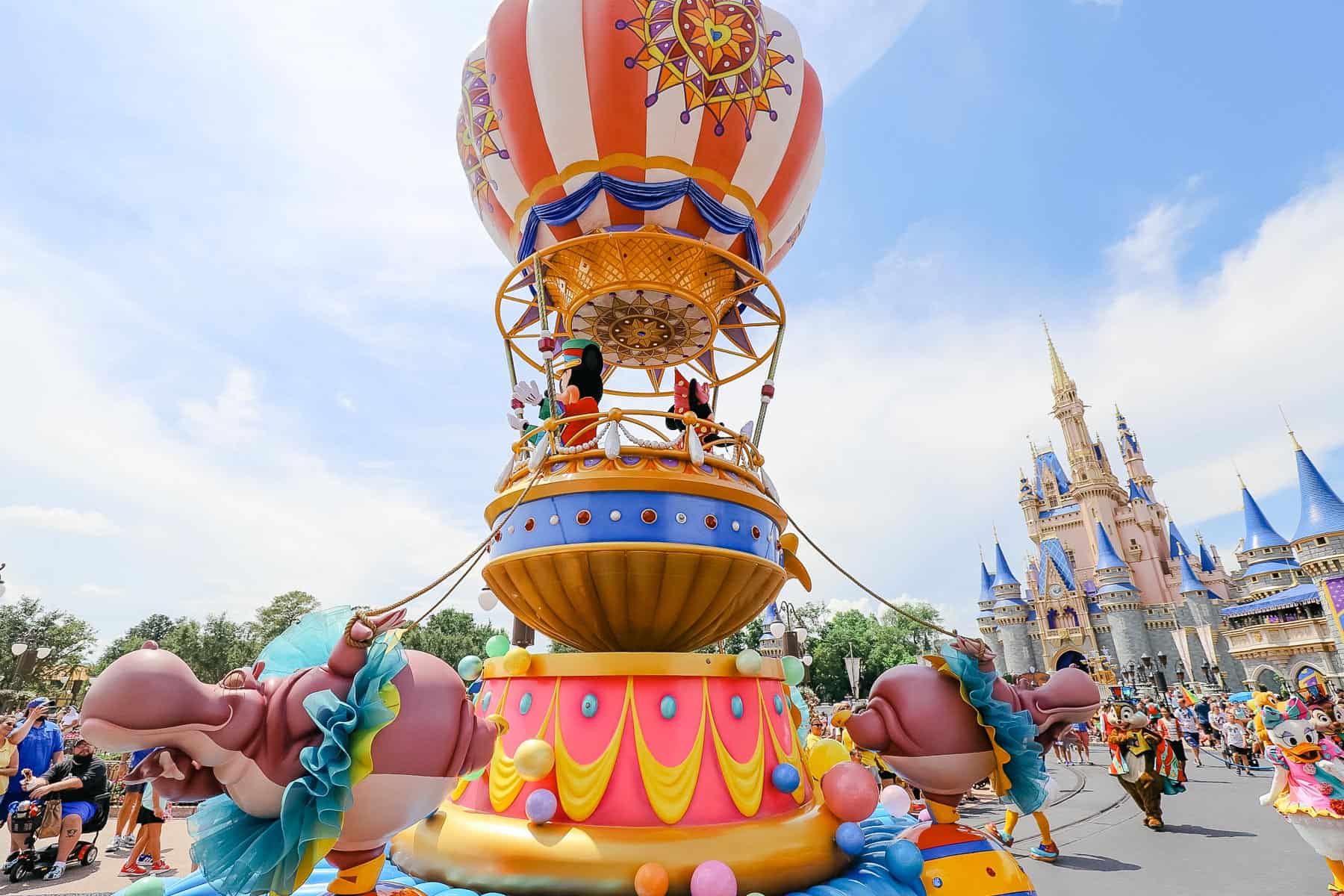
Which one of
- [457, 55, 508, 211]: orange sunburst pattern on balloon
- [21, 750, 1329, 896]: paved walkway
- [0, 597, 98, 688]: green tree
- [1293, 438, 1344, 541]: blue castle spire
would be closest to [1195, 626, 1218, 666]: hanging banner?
[1293, 438, 1344, 541]: blue castle spire

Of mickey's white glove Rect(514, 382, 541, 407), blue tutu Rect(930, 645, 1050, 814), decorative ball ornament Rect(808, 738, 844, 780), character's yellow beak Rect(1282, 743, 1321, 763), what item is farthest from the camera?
character's yellow beak Rect(1282, 743, 1321, 763)

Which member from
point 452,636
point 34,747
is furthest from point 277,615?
point 34,747

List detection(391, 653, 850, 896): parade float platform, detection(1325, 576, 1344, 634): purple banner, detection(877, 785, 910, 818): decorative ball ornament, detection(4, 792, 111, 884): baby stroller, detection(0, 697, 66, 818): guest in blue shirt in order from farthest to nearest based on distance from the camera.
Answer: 1. detection(1325, 576, 1344, 634): purple banner
2. detection(0, 697, 66, 818): guest in blue shirt
3. detection(4, 792, 111, 884): baby stroller
4. detection(877, 785, 910, 818): decorative ball ornament
5. detection(391, 653, 850, 896): parade float platform

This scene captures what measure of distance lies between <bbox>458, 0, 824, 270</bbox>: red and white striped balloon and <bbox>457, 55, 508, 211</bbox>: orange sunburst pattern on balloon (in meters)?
0.02

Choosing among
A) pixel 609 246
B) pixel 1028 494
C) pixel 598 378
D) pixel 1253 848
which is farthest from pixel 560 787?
pixel 1028 494

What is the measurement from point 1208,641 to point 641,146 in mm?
54760

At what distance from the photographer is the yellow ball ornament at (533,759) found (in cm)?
366

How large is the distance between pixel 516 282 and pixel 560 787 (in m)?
4.27

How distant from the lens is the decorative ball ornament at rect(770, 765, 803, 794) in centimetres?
405

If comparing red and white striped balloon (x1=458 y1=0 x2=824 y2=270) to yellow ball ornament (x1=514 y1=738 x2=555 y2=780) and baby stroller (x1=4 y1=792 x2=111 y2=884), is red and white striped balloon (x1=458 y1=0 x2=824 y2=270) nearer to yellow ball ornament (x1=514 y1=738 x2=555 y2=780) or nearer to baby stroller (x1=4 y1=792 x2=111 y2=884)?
yellow ball ornament (x1=514 y1=738 x2=555 y2=780)

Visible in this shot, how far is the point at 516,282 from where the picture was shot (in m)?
5.91

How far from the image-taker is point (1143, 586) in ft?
166

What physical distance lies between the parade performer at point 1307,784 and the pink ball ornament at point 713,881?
663cm

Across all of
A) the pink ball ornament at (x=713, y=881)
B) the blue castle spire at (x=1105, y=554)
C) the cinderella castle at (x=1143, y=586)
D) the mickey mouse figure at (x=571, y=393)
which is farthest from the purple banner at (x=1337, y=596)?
the pink ball ornament at (x=713, y=881)
